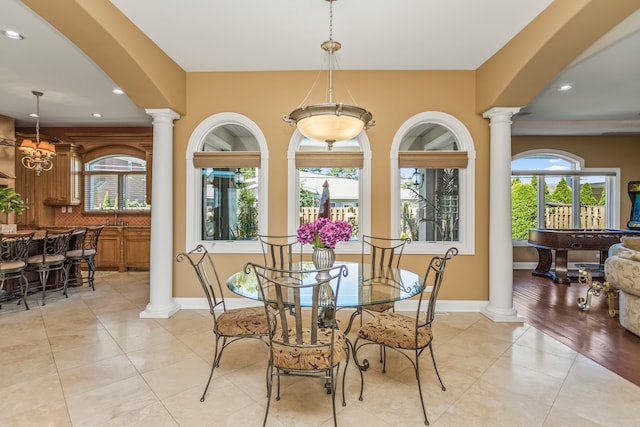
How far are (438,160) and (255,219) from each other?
2.42 m

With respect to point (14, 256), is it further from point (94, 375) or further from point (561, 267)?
point (561, 267)

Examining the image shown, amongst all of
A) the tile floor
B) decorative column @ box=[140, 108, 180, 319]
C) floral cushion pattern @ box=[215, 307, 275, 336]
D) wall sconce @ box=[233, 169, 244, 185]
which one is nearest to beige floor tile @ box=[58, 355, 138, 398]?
the tile floor

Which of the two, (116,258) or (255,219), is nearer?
(255,219)

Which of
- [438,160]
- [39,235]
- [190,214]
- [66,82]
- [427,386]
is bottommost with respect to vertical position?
[427,386]

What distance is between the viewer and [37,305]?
4148 mm

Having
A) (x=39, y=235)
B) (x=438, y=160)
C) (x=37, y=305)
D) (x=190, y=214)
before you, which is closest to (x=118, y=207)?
(x=39, y=235)

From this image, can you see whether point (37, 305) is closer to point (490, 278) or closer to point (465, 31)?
point (490, 278)

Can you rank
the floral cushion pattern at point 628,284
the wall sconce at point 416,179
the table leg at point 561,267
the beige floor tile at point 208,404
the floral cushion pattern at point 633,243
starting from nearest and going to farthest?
the beige floor tile at point 208,404 → the floral cushion pattern at point 628,284 → the floral cushion pattern at point 633,243 → the wall sconce at point 416,179 → the table leg at point 561,267

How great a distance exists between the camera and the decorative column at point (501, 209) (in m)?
3.63

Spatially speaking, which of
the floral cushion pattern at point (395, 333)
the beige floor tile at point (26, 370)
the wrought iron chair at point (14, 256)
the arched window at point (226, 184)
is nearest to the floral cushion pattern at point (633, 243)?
the floral cushion pattern at point (395, 333)

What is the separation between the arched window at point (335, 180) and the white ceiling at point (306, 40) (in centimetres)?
97

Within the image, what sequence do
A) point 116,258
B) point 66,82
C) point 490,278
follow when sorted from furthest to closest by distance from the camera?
point 116,258 < point 66,82 < point 490,278

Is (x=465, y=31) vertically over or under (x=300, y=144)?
over

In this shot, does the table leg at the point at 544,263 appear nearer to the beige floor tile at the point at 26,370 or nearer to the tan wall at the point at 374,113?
the tan wall at the point at 374,113
